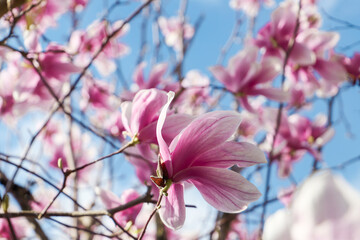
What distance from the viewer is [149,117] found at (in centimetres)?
62

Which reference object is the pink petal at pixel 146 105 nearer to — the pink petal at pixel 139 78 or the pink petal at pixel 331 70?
the pink petal at pixel 139 78

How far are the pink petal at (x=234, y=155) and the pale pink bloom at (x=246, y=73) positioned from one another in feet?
2.01

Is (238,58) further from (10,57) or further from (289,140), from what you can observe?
(10,57)

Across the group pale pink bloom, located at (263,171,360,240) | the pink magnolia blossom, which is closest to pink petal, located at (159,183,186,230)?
pale pink bloom, located at (263,171,360,240)

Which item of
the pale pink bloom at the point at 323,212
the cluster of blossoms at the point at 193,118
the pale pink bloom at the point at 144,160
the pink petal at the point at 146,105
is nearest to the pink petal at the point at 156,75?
the cluster of blossoms at the point at 193,118

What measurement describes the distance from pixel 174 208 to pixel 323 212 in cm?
32

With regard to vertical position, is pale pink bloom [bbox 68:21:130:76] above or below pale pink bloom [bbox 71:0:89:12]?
below

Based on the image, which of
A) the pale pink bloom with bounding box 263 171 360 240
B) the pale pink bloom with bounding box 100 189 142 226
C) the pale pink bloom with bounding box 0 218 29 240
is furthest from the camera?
the pale pink bloom with bounding box 0 218 29 240

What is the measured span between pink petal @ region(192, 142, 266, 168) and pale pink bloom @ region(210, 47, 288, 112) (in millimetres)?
613

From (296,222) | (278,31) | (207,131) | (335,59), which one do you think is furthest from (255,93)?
(296,222)

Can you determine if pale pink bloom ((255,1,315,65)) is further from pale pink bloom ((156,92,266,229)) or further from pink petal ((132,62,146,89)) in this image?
pale pink bloom ((156,92,266,229))

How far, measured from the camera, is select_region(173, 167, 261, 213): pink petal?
51cm

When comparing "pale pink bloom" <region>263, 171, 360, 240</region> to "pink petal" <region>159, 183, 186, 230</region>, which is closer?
"pale pink bloom" <region>263, 171, 360, 240</region>

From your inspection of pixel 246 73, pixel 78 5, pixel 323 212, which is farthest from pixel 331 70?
pixel 78 5
